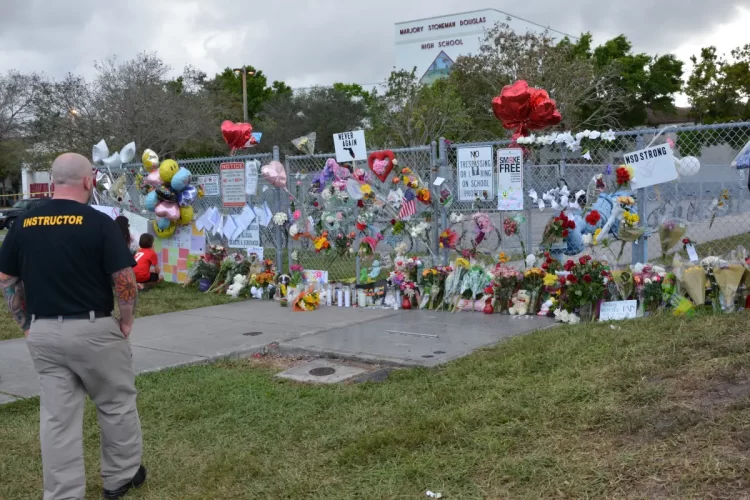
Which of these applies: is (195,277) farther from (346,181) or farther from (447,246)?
(447,246)

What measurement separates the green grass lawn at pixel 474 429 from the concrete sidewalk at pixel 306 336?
0.65 meters

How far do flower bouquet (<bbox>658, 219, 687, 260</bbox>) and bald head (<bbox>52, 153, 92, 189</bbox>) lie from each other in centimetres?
599

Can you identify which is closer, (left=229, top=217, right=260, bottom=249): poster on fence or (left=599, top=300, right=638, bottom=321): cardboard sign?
(left=599, top=300, right=638, bottom=321): cardboard sign

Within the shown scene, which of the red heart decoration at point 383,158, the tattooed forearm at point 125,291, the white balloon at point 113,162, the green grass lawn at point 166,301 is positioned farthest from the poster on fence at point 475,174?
the white balloon at point 113,162

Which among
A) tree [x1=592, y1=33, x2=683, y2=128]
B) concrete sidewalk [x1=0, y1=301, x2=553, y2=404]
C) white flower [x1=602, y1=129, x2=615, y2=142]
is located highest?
tree [x1=592, y1=33, x2=683, y2=128]

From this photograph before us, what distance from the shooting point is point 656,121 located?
55.4 m

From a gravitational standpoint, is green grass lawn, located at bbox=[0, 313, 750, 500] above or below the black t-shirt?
below

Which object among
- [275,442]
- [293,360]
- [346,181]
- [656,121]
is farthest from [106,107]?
[656,121]

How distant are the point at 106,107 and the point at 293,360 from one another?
25.0 metres

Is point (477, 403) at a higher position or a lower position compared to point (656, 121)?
lower

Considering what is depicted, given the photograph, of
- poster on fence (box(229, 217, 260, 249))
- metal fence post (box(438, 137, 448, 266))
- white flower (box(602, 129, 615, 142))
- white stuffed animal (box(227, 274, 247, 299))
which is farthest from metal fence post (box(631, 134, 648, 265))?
white stuffed animal (box(227, 274, 247, 299))

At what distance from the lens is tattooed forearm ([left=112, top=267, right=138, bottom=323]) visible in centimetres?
380

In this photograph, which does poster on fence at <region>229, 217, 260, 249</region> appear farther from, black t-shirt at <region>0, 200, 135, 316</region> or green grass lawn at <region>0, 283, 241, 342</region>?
black t-shirt at <region>0, 200, 135, 316</region>

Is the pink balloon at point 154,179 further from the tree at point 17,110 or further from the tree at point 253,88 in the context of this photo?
the tree at point 253,88
